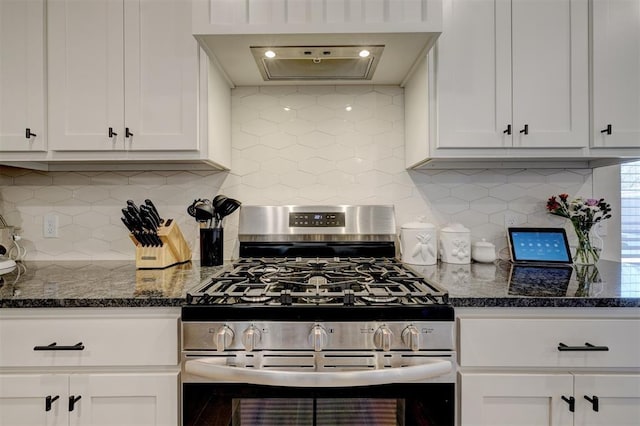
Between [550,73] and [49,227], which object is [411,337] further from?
[49,227]

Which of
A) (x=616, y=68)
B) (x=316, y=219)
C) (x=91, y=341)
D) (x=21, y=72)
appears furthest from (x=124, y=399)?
(x=616, y=68)

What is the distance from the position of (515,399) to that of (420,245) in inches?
29.2

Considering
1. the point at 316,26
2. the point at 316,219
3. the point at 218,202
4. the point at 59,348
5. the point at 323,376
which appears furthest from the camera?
the point at 316,219

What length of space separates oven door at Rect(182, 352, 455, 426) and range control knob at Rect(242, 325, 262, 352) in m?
0.04

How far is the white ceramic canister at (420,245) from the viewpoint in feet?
5.42

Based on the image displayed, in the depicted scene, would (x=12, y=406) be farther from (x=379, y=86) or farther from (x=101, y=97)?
(x=379, y=86)

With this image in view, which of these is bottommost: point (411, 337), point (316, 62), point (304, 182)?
point (411, 337)

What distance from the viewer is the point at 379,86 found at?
1.89m

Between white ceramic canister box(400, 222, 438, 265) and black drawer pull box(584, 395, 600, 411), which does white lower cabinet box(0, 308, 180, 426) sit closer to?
white ceramic canister box(400, 222, 438, 265)

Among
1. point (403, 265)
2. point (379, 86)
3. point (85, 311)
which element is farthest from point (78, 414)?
point (379, 86)

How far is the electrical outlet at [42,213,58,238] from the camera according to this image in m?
1.84

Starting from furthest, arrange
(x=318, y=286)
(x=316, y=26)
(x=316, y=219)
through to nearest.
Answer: (x=316, y=219) < (x=316, y=26) < (x=318, y=286)

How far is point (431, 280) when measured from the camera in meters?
1.32

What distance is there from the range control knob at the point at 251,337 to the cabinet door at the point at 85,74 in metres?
1.08
